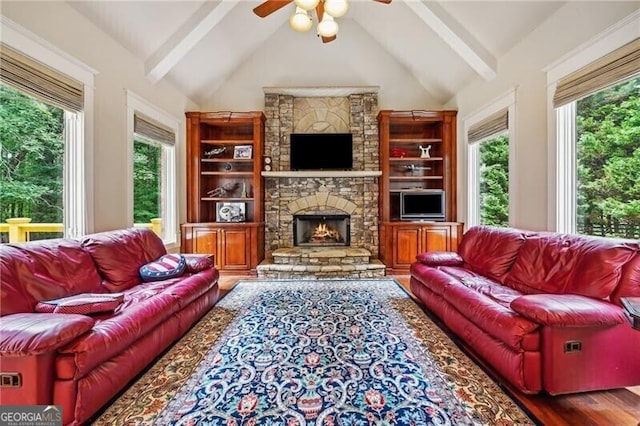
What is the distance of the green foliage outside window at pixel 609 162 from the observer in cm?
248

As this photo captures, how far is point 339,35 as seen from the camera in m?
5.41

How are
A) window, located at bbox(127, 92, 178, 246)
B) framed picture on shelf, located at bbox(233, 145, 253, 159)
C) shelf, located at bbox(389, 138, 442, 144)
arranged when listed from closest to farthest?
window, located at bbox(127, 92, 178, 246), shelf, located at bbox(389, 138, 442, 144), framed picture on shelf, located at bbox(233, 145, 253, 159)

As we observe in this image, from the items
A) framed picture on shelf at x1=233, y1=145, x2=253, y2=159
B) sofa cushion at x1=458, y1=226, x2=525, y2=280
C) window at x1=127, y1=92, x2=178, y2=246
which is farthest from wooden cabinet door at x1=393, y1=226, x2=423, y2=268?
window at x1=127, y1=92, x2=178, y2=246

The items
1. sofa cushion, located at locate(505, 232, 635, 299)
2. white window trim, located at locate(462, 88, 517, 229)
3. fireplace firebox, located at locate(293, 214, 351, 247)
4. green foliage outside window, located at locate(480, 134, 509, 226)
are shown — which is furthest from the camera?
fireplace firebox, located at locate(293, 214, 351, 247)

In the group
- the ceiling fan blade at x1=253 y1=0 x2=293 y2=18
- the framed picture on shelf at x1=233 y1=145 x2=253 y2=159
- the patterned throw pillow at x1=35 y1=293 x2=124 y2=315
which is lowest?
the patterned throw pillow at x1=35 y1=293 x2=124 y2=315

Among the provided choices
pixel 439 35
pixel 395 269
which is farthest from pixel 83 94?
pixel 395 269

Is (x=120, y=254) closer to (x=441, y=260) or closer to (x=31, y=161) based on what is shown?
(x=31, y=161)

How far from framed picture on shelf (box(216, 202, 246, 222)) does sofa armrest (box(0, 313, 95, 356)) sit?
371cm

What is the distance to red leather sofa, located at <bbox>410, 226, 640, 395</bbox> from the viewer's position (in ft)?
5.97

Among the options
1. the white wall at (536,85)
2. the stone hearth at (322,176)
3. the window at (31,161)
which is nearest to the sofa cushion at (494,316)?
the white wall at (536,85)

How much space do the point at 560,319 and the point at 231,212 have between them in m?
4.72

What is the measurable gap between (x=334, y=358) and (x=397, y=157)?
157 inches

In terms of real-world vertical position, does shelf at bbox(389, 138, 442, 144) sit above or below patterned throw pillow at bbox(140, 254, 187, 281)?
above

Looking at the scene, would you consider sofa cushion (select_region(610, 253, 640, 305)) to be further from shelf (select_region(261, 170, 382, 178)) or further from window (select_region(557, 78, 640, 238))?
shelf (select_region(261, 170, 382, 178))
